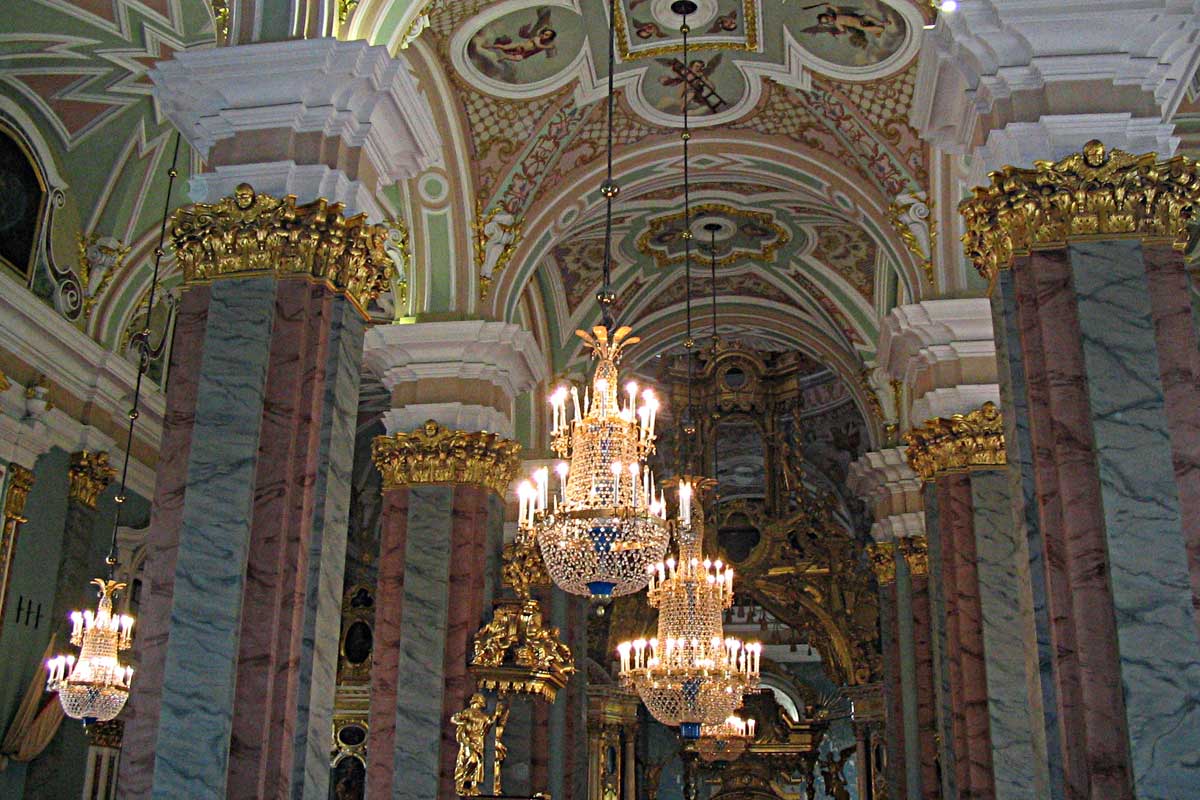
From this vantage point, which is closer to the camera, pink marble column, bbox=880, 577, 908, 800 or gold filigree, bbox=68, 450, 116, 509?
gold filigree, bbox=68, 450, 116, 509

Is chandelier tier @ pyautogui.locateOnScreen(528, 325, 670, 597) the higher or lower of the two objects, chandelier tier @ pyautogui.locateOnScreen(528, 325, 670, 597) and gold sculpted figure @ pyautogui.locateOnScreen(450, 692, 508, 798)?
the higher

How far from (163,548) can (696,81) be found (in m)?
6.45

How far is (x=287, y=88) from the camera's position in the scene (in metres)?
6.51

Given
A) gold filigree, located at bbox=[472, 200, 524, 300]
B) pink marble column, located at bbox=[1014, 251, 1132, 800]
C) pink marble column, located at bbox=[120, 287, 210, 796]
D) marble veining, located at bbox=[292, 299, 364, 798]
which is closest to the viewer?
pink marble column, located at bbox=[1014, 251, 1132, 800]

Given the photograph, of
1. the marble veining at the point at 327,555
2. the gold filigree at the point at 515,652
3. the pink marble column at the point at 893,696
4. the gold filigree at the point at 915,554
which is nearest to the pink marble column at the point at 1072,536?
the marble veining at the point at 327,555

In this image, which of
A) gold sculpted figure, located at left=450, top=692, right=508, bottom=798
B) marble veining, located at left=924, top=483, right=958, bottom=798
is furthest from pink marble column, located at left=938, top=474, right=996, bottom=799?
gold sculpted figure, located at left=450, top=692, right=508, bottom=798

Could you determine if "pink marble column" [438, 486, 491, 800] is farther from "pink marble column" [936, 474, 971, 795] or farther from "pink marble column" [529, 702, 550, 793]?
"pink marble column" [936, 474, 971, 795]

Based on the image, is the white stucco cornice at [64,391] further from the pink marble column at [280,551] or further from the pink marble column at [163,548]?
the pink marble column at [280,551]

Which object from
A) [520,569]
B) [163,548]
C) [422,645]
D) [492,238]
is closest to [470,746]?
[422,645]

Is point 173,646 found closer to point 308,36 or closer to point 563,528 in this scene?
point 563,528

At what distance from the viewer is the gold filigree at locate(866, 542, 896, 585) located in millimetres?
13531

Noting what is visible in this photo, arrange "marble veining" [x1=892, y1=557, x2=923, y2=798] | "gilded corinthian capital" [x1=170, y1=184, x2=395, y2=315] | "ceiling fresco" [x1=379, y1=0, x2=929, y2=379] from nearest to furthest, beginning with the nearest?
"gilded corinthian capital" [x1=170, y1=184, x2=395, y2=315]
"ceiling fresco" [x1=379, y1=0, x2=929, y2=379]
"marble veining" [x1=892, y1=557, x2=923, y2=798]

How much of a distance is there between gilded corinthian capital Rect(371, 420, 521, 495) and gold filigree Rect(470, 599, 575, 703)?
105cm

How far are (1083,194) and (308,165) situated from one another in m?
3.72
